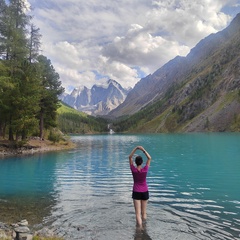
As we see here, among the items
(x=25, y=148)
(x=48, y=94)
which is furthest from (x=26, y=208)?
(x=48, y=94)

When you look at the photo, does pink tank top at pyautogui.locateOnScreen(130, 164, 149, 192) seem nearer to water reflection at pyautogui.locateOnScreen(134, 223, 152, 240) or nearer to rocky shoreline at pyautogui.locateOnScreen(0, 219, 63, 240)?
water reflection at pyautogui.locateOnScreen(134, 223, 152, 240)

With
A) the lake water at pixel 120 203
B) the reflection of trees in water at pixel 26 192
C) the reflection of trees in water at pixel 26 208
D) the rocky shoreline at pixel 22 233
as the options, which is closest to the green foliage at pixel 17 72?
the reflection of trees in water at pixel 26 192

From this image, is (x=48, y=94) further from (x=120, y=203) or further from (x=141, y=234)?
(x=141, y=234)

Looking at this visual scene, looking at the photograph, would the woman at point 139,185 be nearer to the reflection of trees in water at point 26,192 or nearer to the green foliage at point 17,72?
the reflection of trees in water at point 26,192

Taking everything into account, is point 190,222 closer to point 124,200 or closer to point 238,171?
point 124,200

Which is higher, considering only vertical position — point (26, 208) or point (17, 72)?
point (17, 72)

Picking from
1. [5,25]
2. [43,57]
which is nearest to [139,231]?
[5,25]

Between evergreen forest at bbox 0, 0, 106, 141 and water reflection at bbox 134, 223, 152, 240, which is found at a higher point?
evergreen forest at bbox 0, 0, 106, 141

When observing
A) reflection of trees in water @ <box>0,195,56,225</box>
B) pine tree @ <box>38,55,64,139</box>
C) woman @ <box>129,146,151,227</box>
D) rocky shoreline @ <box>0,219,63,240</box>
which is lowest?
reflection of trees in water @ <box>0,195,56,225</box>

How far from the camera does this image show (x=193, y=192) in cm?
2305

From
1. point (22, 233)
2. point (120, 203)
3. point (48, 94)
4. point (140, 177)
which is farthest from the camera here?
point (48, 94)

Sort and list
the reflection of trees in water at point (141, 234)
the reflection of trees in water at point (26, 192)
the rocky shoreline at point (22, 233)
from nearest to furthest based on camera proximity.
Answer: the rocky shoreline at point (22, 233) → the reflection of trees in water at point (141, 234) → the reflection of trees in water at point (26, 192)

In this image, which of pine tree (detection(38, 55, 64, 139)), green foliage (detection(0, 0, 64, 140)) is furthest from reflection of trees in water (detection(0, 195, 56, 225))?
pine tree (detection(38, 55, 64, 139))

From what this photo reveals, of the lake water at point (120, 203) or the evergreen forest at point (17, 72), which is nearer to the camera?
the lake water at point (120, 203)
